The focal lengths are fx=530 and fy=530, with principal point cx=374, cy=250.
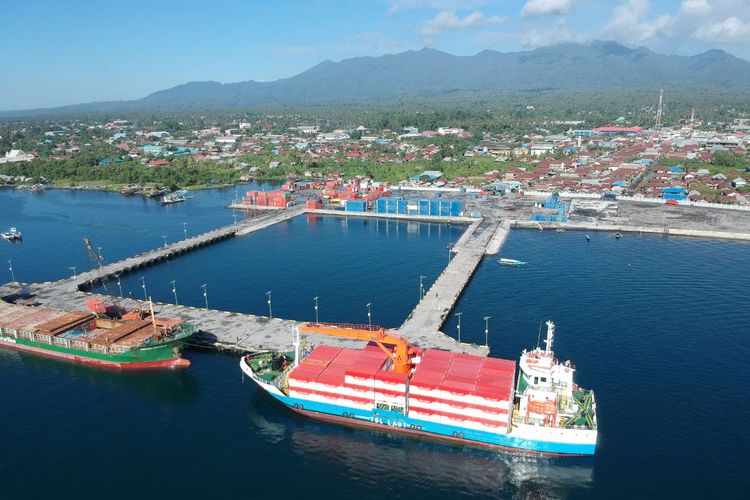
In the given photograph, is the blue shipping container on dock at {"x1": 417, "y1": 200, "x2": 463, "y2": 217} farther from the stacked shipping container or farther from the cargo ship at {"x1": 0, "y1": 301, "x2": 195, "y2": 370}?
the cargo ship at {"x1": 0, "y1": 301, "x2": 195, "y2": 370}

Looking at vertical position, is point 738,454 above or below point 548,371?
below

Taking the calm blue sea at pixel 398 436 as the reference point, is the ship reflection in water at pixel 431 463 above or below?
below

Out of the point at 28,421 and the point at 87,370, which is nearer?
the point at 28,421

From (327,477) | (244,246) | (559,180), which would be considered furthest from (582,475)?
(559,180)

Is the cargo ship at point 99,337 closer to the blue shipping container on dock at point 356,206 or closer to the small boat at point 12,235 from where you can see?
the small boat at point 12,235

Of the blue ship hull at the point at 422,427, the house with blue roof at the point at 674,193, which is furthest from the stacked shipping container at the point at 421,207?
the blue ship hull at the point at 422,427

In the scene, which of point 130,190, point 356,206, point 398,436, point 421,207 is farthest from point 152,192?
point 398,436

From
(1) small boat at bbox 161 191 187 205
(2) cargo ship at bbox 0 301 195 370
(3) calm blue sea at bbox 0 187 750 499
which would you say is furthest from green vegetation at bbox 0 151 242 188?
(2) cargo ship at bbox 0 301 195 370

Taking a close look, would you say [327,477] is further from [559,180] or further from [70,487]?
[559,180]
